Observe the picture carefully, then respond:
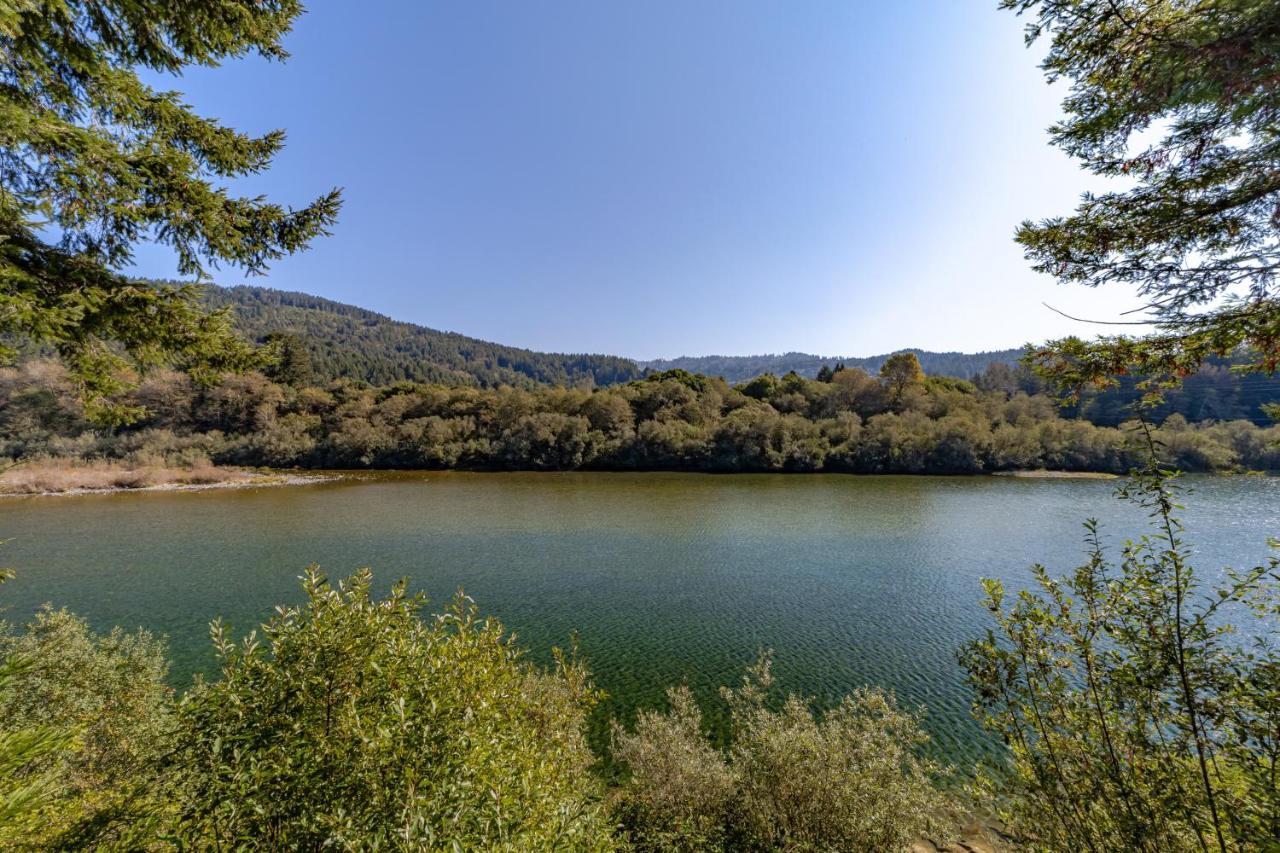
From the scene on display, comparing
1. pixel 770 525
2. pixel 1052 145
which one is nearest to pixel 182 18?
pixel 1052 145

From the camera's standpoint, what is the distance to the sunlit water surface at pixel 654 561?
14391 millimetres

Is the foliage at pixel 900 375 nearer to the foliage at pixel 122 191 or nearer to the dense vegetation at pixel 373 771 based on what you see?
the dense vegetation at pixel 373 771

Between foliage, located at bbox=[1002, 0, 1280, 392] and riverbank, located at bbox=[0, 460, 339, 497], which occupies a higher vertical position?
foliage, located at bbox=[1002, 0, 1280, 392]

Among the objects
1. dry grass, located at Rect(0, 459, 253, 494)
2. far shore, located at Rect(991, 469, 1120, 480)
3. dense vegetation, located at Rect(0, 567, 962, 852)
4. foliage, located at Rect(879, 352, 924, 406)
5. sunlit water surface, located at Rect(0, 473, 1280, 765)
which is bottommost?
sunlit water surface, located at Rect(0, 473, 1280, 765)

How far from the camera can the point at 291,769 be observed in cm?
329

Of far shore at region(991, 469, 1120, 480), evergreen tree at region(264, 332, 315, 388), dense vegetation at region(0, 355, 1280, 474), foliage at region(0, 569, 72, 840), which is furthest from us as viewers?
evergreen tree at region(264, 332, 315, 388)

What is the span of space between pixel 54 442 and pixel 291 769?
260ft

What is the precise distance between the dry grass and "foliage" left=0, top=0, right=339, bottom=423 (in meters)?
56.2

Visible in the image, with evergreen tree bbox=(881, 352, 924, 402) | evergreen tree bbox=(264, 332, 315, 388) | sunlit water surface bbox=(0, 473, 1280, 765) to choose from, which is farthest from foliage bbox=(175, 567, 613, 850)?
evergreen tree bbox=(264, 332, 315, 388)

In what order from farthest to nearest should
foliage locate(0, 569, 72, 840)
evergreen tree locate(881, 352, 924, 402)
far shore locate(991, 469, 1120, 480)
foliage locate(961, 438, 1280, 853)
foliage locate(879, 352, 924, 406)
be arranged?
evergreen tree locate(881, 352, 924, 402) < foliage locate(879, 352, 924, 406) < far shore locate(991, 469, 1120, 480) < foliage locate(961, 438, 1280, 853) < foliage locate(0, 569, 72, 840)

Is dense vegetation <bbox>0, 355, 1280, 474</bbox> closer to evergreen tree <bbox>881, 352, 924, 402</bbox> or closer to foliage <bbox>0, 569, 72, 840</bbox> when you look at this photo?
evergreen tree <bbox>881, 352, 924, 402</bbox>

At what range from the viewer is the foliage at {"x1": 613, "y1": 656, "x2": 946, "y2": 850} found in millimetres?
5988

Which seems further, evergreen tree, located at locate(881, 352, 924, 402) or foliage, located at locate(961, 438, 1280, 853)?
evergreen tree, located at locate(881, 352, 924, 402)

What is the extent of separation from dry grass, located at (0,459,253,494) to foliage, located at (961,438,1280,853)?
65.4 metres
